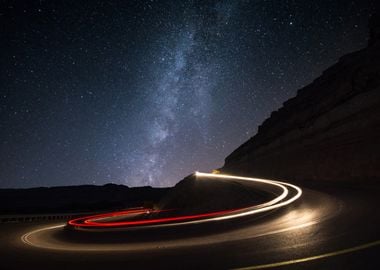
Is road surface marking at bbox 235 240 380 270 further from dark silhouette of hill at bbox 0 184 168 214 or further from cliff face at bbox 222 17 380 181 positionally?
dark silhouette of hill at bbox 0 184 168 214

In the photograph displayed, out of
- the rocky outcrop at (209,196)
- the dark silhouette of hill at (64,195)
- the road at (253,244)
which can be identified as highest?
the dark silhouette of hill at (64,195)

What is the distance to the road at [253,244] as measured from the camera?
7.98m

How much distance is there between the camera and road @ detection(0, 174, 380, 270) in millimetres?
7980

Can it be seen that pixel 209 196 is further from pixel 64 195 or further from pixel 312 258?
pixel 64 195

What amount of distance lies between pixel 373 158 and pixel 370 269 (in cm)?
1813

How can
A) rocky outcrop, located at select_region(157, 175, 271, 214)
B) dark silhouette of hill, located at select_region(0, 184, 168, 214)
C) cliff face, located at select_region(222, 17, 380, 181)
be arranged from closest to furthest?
cliff face, located at select_region(222, 17, 380, 181), rocky outcrop, located at select_region(157, 175, 271, 214), dark silhouette of hill, located at select_region(0, 184, 168, 214)

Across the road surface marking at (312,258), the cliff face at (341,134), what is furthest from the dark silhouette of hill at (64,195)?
the road surface marking at (312,258)

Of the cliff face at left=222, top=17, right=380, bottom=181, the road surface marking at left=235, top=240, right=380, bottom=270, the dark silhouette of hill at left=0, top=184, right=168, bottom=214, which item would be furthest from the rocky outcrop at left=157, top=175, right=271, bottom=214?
the dark silhouette of hill at left=0, top=184, right=168, bottom=214

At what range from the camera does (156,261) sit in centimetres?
1021

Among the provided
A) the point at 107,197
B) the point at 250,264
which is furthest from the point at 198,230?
the point at 107,197

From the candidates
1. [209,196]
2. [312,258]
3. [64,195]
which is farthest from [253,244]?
[64,195]

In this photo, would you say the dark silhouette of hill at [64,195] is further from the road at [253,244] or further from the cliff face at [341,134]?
the road at [253,244]

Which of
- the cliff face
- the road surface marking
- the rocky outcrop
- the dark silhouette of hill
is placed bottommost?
the road surface marking

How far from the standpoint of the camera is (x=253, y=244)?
10.4 metres
